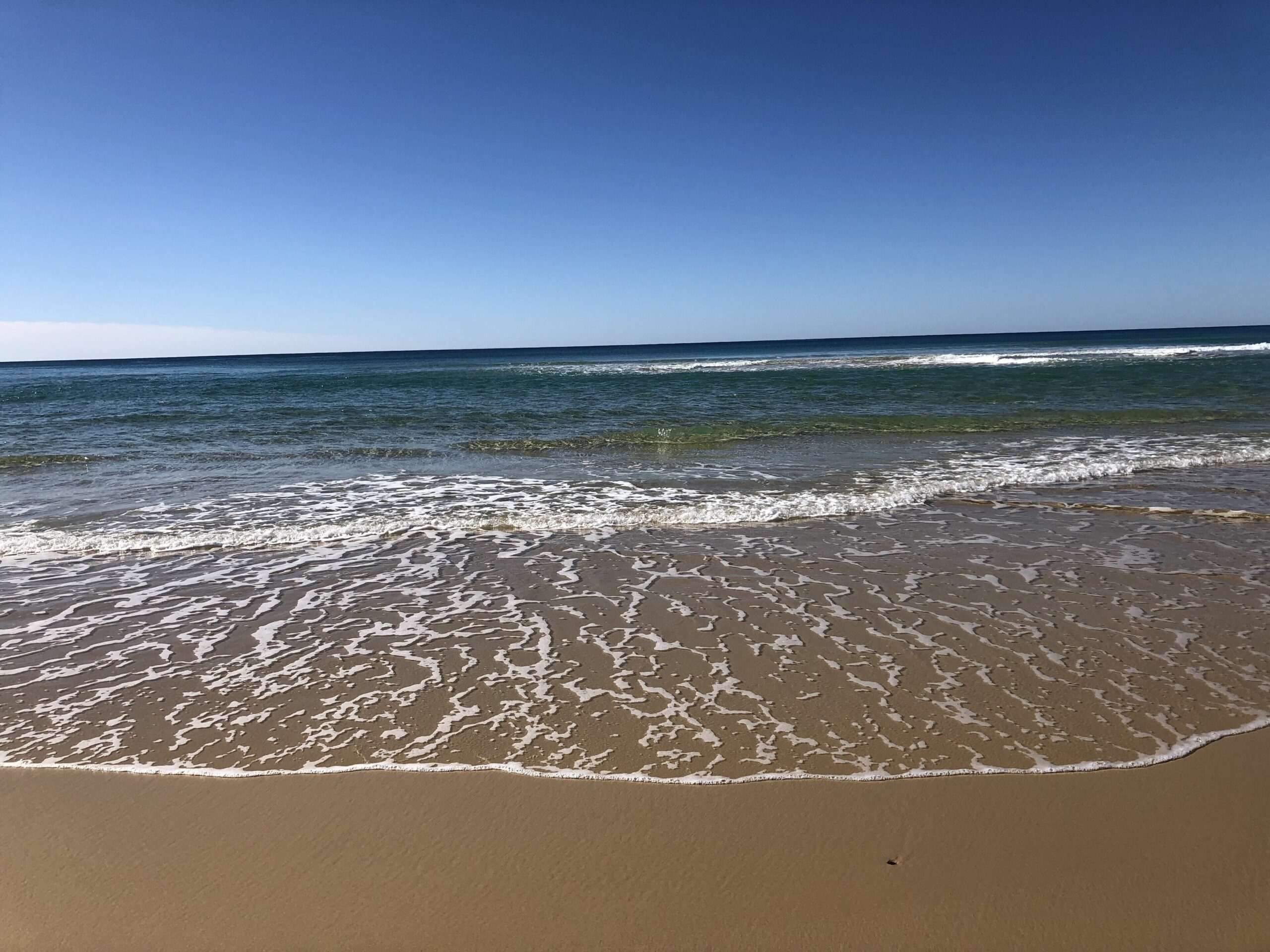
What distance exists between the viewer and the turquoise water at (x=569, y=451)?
9242 mm

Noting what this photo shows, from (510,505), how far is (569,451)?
17.3 ft

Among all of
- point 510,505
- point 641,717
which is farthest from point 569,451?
point 641,717

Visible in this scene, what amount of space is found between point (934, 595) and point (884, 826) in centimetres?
328

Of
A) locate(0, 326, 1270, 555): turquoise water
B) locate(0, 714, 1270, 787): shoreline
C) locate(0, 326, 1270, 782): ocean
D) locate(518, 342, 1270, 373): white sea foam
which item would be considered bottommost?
locate(0, 714, 1270, 787): shoreline

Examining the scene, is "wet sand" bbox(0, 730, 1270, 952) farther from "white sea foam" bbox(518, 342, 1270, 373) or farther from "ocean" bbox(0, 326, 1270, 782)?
"white sea foam" bbox(518, 342, 1270, 373)

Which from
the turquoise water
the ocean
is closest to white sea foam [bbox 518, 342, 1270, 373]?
the turquoise water

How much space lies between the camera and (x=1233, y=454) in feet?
40.8

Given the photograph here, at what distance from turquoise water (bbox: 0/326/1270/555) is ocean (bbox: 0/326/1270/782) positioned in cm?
11

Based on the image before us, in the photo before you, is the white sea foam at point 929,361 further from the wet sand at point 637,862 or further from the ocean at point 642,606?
the wet sand at point 637,862

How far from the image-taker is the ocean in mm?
3906

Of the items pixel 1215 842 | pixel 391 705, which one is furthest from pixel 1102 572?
pixel 391 705

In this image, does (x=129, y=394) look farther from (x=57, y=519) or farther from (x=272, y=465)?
(x=57, y=519)

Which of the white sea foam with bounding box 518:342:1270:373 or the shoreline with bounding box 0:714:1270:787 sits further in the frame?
the white sea foam with bounding box 518:342:1270:373

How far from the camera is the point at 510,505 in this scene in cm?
977
